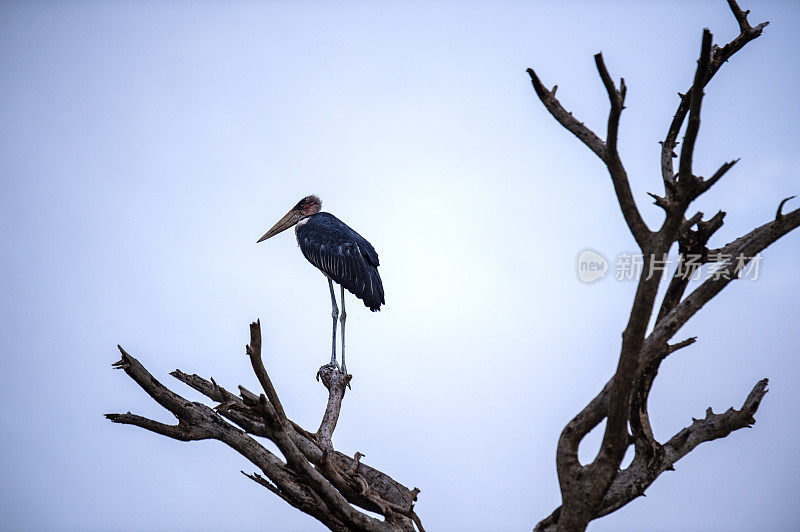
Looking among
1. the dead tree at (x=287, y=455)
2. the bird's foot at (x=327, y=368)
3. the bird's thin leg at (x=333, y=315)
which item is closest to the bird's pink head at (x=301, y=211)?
the bird's thin leg at (x=333, y=315)

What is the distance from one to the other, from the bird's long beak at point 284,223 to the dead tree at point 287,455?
166 inches

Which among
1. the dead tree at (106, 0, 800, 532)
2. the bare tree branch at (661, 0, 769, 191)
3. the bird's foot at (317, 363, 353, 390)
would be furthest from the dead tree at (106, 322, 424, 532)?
the bare tree branch at (661, 0, 769, 191)

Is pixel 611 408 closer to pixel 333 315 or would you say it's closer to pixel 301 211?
pixel 333 315

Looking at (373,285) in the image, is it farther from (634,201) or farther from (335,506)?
(634,201)

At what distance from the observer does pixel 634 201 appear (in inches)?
204

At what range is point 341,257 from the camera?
9.52 m

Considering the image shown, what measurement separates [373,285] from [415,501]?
10.0 ft

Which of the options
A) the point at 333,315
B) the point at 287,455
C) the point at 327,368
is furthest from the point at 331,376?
the point at 287,455

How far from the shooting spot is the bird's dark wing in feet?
30.7

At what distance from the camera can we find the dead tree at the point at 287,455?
5957 millimetres

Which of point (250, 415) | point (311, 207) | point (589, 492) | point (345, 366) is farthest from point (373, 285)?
point (589, 492)

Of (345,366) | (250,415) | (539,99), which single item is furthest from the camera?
(345,366)

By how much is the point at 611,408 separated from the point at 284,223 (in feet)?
22.0

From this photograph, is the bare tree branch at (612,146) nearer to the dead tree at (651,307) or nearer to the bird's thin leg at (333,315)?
the dead tree at (651,307)
